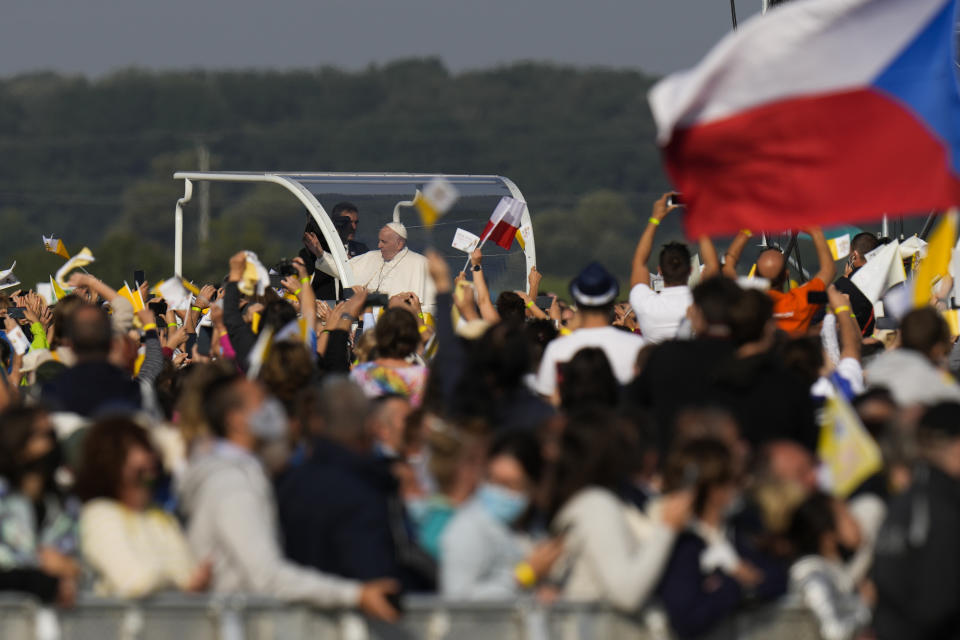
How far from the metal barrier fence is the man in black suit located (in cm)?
936

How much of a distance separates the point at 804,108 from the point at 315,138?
115 meters

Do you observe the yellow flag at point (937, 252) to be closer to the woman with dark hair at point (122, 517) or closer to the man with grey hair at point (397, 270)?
the woman with dark hair at point (122, 517)

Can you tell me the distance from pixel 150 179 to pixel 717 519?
11514cm

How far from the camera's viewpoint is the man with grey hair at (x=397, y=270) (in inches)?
563

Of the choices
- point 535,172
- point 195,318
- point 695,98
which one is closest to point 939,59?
point 695,98

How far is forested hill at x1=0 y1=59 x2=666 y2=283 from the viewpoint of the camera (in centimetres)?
10269

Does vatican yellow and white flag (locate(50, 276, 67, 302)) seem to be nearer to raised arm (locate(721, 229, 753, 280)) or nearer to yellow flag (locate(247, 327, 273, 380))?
raised arm (locate(721, 229, 753, 280))

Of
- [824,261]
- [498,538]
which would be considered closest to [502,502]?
[498,538]

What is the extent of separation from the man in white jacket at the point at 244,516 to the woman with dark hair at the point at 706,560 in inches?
37.6

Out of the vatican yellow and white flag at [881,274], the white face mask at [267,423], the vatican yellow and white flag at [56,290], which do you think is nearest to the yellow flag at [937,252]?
the white face mask at [267,423]

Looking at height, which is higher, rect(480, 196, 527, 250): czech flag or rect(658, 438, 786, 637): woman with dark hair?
rect(480, 196, 527, 250): czech flag

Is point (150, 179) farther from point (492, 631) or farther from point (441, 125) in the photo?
point (492, 631)

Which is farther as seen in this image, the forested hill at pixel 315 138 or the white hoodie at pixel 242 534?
the forested hill at pixel 315 138

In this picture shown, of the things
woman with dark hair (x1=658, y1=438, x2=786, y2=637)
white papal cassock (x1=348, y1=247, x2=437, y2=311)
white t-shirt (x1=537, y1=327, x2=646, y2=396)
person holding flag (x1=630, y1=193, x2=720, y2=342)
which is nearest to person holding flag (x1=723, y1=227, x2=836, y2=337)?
person holding flag (x1=630, y1=193, x2=720, y2=342)
